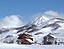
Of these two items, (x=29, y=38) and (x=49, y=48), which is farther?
(x=29, y=38)

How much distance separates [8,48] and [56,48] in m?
3.25

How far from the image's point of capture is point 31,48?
48.5 feet

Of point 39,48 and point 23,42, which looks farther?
point 23,42

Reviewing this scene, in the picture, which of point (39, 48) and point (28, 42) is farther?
point (28, 42)

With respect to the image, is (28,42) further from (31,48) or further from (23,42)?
(31,48)

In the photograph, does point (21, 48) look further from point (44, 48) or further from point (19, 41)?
point (19, 41)

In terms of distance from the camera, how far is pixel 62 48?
14461 mm

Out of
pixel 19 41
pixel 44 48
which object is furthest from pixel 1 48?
pixel 19 41

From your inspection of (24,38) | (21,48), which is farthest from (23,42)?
(21,48)

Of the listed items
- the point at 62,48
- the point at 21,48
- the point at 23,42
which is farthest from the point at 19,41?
the point at 62,48

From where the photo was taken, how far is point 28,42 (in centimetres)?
2047

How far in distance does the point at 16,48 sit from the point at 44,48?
1.92m

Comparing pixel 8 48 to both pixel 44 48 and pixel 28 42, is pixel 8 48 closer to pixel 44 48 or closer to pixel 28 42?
pixel 44 48

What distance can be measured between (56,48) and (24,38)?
618 centimetres
